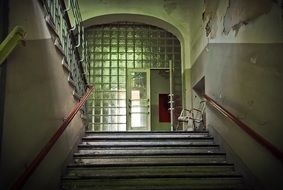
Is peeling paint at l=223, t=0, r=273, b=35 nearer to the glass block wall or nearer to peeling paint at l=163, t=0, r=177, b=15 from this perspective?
peeling paint at l=163, t=0, r=177, b=15

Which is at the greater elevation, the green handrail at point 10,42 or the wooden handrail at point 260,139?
the green handrail at point 10,42

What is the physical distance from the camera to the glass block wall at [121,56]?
9.55 metres

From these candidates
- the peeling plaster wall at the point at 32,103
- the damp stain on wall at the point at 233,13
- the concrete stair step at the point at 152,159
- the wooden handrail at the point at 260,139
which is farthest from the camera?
the concrete stair step at the point at 152,159

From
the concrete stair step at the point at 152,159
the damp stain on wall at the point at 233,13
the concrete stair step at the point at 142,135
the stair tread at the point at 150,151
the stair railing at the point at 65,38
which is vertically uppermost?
the damp stain on wall at the point at 233,13

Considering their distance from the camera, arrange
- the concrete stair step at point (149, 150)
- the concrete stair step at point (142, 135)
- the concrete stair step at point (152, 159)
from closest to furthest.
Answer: the concrete stair step at point (152, 159)
the concrete stair step at point (149, 150)
the concrete stair step at point (142, 135)

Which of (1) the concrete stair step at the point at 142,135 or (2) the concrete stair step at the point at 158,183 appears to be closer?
(2) the concrete stair step at the point at 158,183

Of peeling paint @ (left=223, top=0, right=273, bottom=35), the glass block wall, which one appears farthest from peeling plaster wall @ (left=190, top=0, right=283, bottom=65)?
the glass block wall

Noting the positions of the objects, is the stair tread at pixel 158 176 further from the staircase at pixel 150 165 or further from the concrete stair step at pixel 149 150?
the concrete stair step at pixel 149 150

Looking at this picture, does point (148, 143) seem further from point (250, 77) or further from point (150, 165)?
point (250, 77)

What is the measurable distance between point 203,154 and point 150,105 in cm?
532

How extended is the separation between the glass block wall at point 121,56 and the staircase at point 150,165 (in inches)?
163

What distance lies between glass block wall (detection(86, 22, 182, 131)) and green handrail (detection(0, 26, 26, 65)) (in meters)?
6.83

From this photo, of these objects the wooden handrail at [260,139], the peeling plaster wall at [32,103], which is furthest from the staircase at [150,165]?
the wooden handrail at [260,139]

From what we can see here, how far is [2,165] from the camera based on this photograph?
98.9 inches
